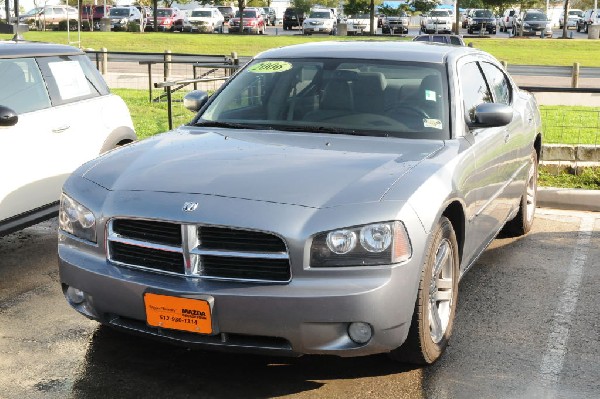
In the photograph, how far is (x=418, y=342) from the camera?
4402 mm

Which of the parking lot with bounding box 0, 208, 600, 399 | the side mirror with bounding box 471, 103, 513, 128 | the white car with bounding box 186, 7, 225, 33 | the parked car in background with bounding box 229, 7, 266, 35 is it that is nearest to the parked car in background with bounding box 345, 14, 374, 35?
the parked car in background with bounding box 229, 7, 266, 35

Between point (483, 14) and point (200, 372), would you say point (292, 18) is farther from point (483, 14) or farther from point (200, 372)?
point (200, 372)

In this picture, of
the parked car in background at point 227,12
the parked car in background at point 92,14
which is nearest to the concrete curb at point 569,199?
the parked car in background at point 92,14

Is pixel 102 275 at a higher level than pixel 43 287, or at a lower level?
higher

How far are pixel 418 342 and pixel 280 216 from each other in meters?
0.98

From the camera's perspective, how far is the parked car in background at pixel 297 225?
13.1ft

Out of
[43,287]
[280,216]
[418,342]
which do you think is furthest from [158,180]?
[43,287]

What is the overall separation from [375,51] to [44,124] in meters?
2.50

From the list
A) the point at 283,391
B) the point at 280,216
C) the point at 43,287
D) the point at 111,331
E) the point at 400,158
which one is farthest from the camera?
the point at 43,287

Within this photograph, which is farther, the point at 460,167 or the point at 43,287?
the point at 43,287

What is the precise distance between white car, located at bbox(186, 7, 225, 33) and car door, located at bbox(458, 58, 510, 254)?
169 ft

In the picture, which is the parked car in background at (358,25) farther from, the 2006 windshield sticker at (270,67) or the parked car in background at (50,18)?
the 2006 windshield sticker at (270,67)

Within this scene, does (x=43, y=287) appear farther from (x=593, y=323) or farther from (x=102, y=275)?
(x=593, y=323)

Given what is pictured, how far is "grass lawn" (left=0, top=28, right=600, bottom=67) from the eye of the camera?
38.6 metres
